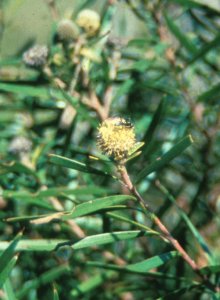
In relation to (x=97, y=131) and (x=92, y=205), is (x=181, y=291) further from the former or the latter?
(x=97, y=131)

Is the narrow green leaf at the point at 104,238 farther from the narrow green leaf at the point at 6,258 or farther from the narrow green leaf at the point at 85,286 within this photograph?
A: the narrow green leaf at the point at 85,286

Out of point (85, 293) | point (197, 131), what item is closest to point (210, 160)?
point (197, 131)

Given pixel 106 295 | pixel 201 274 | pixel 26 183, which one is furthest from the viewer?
pixel 106 295

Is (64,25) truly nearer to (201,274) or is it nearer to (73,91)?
(73,91)

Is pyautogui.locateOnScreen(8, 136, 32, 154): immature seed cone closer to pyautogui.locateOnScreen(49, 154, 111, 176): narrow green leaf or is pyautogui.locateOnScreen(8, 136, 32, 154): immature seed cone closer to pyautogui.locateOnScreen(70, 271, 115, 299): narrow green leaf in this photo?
pyautogui.locateOnScreen(70, 271, 115, 299): narrow green leaf

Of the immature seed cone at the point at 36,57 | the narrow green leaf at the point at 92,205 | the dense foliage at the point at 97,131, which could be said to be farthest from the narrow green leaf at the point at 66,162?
the immature seed cone at the point at 36,57

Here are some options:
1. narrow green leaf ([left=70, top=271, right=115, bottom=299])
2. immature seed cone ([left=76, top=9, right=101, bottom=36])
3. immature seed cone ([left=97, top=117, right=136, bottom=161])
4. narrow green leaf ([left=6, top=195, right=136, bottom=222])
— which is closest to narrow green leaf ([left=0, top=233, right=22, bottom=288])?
narrow green leaf ([left=6, top=195, right=136, bottom=222])
